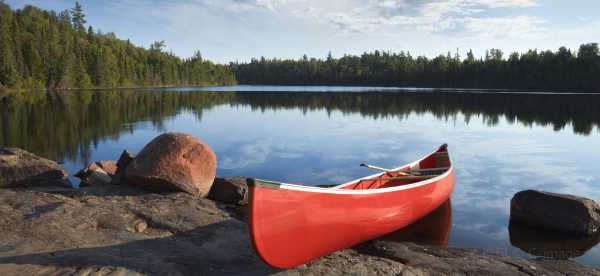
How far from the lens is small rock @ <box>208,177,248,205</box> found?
1123cm

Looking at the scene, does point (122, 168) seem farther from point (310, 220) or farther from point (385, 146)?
point (385, 146)

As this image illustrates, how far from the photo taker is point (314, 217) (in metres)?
6.54

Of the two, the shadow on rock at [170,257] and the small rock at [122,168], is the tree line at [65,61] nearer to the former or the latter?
the small rock at [122,168]

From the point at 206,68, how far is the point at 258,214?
175818 millimetres

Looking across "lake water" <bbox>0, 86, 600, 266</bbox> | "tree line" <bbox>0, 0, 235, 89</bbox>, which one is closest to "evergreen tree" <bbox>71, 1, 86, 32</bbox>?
"tree line" <bbox>0, 0, 235, 89</bbox>

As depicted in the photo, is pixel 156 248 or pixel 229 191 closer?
pixel 156 248

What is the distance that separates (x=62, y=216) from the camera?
773 centimetres

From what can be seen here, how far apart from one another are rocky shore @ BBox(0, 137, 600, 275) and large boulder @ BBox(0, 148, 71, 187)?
37.2 inches

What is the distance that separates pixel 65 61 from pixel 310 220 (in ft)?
332

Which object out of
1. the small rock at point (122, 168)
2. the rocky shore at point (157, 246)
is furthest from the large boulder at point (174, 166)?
the small rock at point (122, 168)

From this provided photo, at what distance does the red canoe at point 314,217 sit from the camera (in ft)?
19.3

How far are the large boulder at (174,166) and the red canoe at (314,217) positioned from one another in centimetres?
500

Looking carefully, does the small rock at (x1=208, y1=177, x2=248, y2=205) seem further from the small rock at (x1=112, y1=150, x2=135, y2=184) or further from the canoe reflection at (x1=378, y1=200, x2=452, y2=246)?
the canoe reflection at (x1=378, y1=200, x2=452, y2=246)

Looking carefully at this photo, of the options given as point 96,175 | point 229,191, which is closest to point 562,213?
point 229,191
